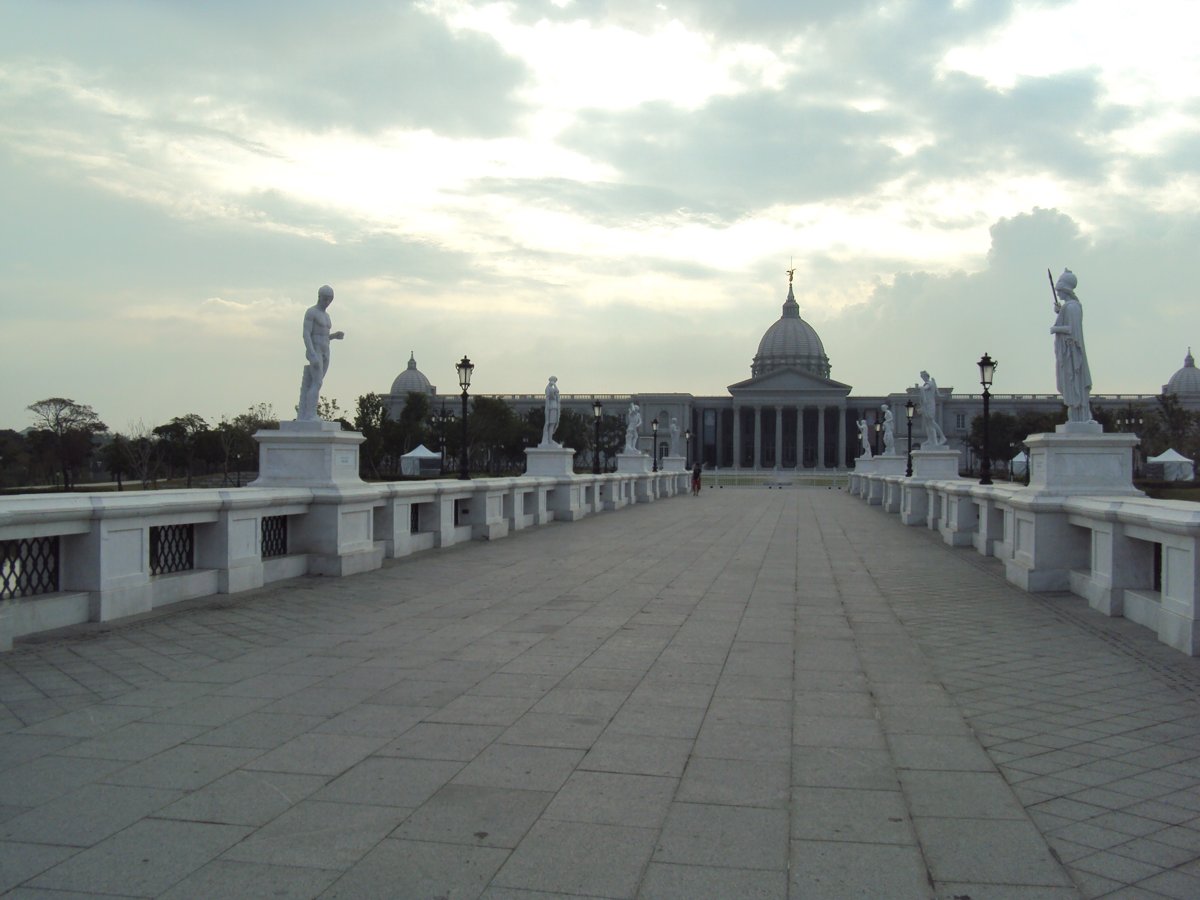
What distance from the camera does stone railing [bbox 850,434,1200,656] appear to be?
28.0 feet

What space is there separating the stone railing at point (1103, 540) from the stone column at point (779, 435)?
4862 inches

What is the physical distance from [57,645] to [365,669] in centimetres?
276

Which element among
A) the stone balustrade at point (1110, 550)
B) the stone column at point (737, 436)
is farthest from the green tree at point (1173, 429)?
the stone balustrade at point (1110, 550)

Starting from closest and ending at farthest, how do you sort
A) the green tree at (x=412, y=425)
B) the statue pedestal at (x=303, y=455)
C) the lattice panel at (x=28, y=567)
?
the lattice panel at (x=28, y=567), the statue pedestal at (x=303, y=455), the green tree at (x=412, y=425)

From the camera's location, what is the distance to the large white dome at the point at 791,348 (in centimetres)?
15738

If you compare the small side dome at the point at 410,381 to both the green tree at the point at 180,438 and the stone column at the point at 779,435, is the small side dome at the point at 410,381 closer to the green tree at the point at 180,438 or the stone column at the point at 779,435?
the stone column at the point at 779,435

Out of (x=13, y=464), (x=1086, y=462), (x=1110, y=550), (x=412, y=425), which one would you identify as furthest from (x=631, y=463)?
(x=412, y=425)

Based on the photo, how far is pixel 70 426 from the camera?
51.0 m

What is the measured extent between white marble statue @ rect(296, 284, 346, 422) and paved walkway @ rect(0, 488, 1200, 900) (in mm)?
4204

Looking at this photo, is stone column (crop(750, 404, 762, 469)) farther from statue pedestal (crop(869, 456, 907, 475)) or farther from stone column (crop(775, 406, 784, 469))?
statue pedestal (crop(869, 456, 907, 475))

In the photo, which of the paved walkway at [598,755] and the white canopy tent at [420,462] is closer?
the paved walkway at [598,755]

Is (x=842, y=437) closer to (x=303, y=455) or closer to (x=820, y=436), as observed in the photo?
(x=820, y=436)

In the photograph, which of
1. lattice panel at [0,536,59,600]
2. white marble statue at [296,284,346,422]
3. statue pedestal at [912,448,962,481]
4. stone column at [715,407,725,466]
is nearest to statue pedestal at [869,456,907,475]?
statue pedestal at [912,448,962,481]

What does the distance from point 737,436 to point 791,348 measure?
21.8 m
